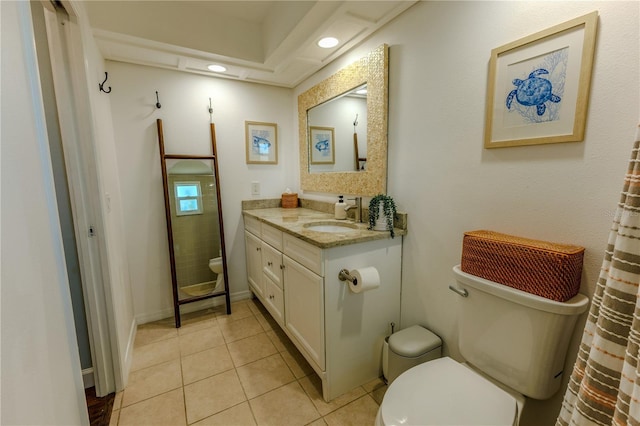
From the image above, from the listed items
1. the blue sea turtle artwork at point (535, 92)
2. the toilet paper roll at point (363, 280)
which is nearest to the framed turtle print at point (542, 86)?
the blue sea turtle artwork at point (535, 92)

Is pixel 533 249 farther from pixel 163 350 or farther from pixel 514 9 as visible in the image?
pixel 163 350

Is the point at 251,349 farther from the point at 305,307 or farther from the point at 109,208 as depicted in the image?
the point at 109,208

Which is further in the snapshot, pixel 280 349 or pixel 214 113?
pixel 214 113

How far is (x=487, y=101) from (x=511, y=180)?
0.36 m

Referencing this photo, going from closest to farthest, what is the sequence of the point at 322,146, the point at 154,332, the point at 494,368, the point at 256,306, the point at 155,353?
the point at 494,368 → the point at 155,353 → the point at 154,332 → the point at 322,146 → the point at 256,306

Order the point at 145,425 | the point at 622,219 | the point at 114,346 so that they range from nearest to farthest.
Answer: the point at 622,219 → the point at 145,425 → the point at 114,346

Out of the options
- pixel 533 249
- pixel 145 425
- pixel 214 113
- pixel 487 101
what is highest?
pixel 214 113

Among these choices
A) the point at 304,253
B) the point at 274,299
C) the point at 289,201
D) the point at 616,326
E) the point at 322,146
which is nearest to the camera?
the point at 616,326

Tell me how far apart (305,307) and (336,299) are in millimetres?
246

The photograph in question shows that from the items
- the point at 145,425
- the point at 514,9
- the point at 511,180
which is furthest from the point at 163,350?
the point at 514,9

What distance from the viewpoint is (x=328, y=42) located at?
178cm

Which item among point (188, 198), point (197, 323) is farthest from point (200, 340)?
point (188, 198)

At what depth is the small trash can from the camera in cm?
139

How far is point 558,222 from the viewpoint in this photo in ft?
3.31
